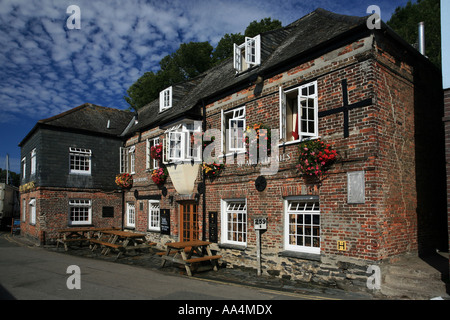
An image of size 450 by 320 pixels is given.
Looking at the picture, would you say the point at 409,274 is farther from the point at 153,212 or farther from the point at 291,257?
the point at 153,212

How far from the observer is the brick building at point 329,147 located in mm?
8180

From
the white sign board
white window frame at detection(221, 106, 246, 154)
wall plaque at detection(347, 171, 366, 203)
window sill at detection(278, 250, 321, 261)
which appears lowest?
window sill at detection(278, 250, 321, 261)

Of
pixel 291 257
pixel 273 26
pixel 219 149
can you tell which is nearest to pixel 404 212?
pixel 291 257

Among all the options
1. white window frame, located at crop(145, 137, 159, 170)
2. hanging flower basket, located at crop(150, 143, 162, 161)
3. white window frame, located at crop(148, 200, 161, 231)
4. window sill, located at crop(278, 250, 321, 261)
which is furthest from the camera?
white window frame, located at crop(145, 137, 159, 170)

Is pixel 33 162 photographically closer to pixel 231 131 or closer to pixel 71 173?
pixel 71 173

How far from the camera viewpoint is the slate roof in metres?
19.8

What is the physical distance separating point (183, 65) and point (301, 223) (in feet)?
91.0

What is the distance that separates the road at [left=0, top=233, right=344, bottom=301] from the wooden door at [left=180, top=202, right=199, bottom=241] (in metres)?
3.15

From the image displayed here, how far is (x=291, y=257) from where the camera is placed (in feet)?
31.1

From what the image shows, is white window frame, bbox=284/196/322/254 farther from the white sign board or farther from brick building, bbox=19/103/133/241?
brick building, bbox=19/103/133/241

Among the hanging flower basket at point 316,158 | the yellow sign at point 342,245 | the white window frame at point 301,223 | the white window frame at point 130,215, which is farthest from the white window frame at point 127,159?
the yellow sign at point 342,245

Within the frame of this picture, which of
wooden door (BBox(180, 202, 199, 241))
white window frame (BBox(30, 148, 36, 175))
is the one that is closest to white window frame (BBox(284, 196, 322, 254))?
wooden door (BBox(180, 202, 199, 241))

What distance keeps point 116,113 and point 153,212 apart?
9878mm

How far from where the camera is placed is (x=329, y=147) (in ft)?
28.6
